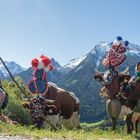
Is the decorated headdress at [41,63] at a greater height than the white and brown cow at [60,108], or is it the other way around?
the decorated headdress at [41,63]

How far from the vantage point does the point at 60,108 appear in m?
20.2

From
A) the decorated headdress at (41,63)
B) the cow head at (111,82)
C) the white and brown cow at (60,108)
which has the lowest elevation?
the white and brown cow at (60,108)

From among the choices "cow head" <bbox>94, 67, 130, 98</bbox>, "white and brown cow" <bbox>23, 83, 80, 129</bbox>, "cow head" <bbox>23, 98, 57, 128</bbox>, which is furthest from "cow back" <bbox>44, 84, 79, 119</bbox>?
"cow head" <bbox>94, 67, 130, 98</bbox>

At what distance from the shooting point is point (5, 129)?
1162cm

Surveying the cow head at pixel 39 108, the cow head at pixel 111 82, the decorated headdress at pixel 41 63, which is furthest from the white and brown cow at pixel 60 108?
the cow head at pixel 111 82

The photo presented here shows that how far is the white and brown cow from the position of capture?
16609 mm

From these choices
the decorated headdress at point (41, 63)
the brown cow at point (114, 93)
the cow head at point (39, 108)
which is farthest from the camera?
the decorated headdress at point (41, 63)

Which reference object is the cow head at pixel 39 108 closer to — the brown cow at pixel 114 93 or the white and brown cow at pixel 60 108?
the white and brown cow at pixel 60 108

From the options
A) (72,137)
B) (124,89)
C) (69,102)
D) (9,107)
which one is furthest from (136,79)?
→ (9,107)

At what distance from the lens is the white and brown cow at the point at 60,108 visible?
16609 millimetres

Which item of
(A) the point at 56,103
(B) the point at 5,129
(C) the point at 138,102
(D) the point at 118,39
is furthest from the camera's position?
(A) the point at 56,103

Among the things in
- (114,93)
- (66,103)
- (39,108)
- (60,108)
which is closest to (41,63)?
(39,108)

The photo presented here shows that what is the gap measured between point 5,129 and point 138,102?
5183 millimetres

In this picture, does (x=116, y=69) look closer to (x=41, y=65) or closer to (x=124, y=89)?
(x=124, y=89)
